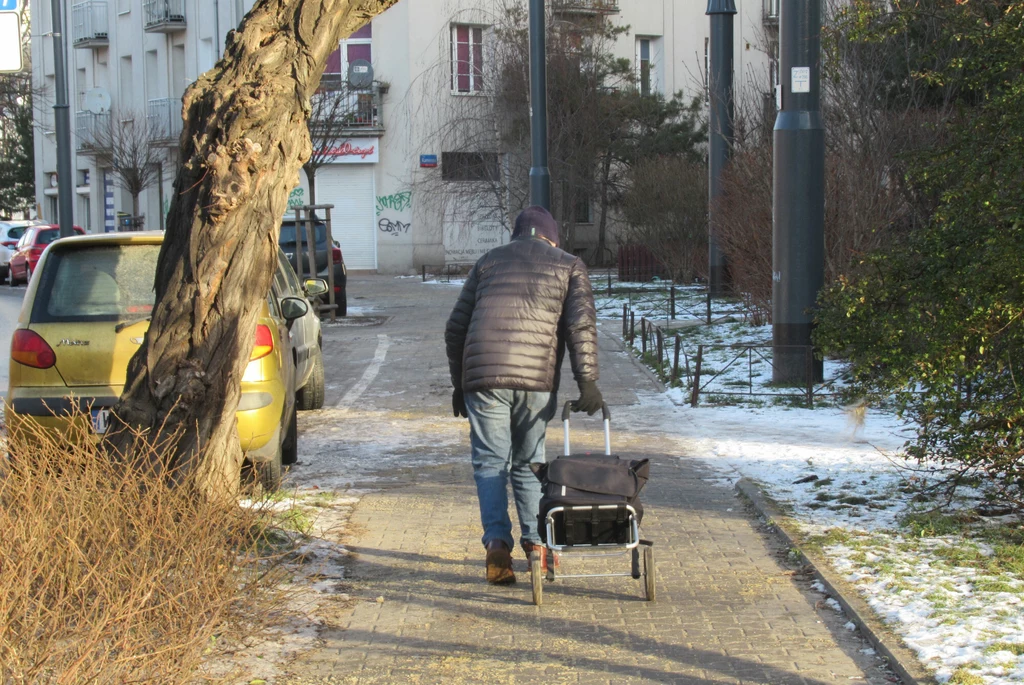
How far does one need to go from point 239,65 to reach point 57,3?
12.4 meters

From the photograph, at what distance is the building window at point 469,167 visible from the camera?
34375mm

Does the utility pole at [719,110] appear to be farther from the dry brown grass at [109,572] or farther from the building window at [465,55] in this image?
the dry brown grass at [109,572]

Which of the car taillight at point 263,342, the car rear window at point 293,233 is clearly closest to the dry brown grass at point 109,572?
the car taillight at point 263,342

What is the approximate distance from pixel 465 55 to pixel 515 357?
1365 inches

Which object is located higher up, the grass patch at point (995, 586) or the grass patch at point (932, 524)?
the grass patch at point (932, 524)

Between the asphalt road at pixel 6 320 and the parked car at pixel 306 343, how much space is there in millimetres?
2242

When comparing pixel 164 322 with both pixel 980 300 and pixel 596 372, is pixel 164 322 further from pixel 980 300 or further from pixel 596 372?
pixel 980 300

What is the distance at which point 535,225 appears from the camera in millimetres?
5934

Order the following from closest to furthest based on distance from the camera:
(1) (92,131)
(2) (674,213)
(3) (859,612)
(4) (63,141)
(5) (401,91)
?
(3) (859,612) → (4) (63,141) → (2) (674,213) → (5) (401,91) → (1) (92,131)

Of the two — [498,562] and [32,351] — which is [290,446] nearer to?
[32,351]

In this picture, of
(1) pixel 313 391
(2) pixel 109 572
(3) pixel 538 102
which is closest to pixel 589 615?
(2) pixel 109 572

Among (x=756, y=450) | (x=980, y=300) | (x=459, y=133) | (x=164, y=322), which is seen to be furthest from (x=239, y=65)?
(x=459, y=133)

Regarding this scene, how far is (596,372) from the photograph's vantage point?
5.71 metres

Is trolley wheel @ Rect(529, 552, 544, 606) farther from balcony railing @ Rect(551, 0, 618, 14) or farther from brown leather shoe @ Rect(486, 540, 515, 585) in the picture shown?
balcony railing @ Rect(551, 0, 618, 14)
